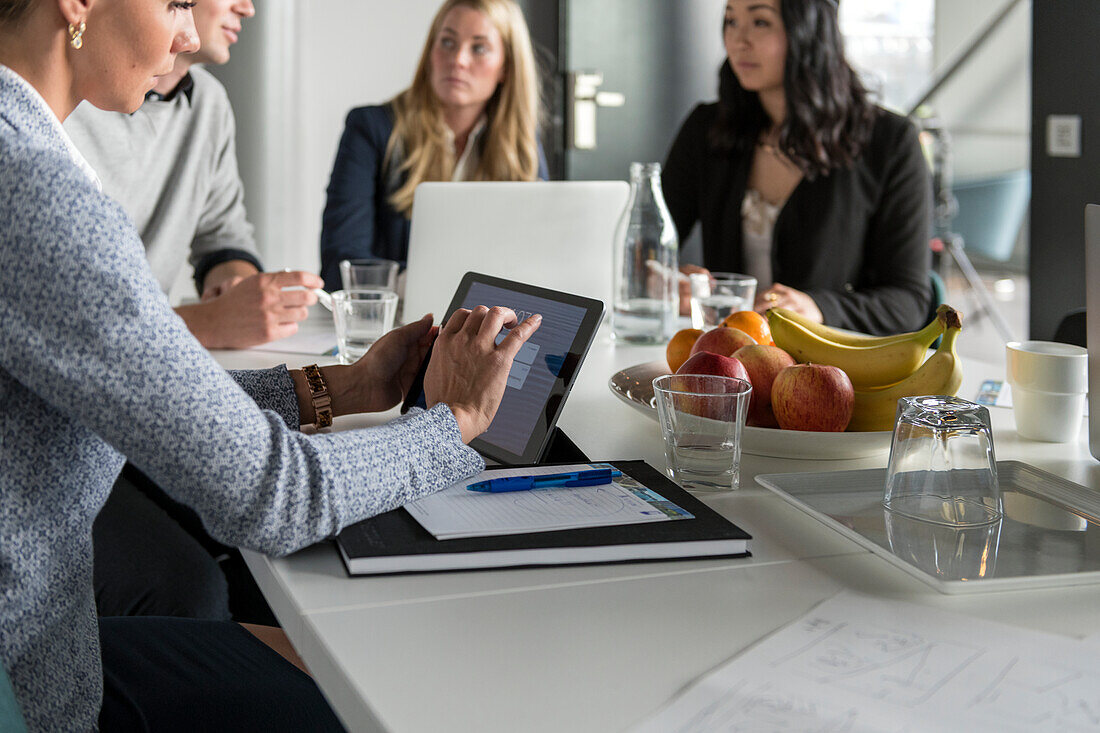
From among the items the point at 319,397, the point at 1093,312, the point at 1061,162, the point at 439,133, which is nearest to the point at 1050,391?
the point at 1093,312

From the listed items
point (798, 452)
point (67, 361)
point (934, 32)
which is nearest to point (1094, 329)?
point (798, 452)

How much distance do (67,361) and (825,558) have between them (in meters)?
0.60

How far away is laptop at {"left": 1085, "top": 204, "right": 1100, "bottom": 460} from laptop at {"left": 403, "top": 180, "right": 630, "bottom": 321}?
0.83 m

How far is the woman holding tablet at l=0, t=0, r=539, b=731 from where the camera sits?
2.48 ft

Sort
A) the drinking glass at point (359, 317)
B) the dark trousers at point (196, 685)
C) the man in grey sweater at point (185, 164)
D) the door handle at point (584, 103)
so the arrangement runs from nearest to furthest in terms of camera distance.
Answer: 1. the dark trousers at point (196, 685)
2. the drinking glass at point (359, 317)
3. the man in grey sweater at point (185, 164)
4. the door handle at point (584, 103)

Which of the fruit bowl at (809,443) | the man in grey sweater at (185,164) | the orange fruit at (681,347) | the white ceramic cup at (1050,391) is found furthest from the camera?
the man in grey sweater at (185,164)

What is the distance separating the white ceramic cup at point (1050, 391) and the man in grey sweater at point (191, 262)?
3.47ft

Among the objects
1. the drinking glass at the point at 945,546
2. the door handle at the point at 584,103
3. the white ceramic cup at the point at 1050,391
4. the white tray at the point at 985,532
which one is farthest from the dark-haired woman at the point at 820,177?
the door handle at the point at 584,103

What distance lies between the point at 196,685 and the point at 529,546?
0.41 meters

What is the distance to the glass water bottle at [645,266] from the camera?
6.05ft

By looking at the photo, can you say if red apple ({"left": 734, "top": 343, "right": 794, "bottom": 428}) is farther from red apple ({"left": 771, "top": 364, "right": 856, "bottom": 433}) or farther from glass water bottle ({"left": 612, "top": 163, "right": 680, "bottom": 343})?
glass water bottle ({"left": 612, "top": 163, "right": 680, "bottom": 343})

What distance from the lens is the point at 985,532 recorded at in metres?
0.92

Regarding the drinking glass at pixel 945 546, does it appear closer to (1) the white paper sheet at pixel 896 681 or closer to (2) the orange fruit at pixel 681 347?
(1) the white paper sheet at pixel 896 681

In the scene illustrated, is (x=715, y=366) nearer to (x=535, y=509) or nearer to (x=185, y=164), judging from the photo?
(x=535, y=509)
